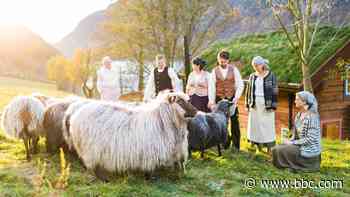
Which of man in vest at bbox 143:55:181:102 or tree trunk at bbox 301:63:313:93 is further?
tree trunk at bbox 301:63:313:93

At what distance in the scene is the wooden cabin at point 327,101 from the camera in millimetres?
12046

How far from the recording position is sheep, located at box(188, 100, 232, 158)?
5.80 metres

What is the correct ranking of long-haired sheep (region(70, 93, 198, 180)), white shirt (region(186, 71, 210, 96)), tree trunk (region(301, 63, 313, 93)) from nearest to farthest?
long-haired sheep (region(70, 93, 198, 180)) < white shirt (region(186, 71, 210, 96)) < tree trunk (region(301, 63, 313, 93))

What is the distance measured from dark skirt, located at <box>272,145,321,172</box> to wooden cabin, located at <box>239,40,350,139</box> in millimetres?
6214

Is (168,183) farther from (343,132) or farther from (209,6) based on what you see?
(209,6)

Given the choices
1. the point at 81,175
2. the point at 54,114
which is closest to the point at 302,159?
the point at 81,175

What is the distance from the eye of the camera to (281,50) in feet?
44.1

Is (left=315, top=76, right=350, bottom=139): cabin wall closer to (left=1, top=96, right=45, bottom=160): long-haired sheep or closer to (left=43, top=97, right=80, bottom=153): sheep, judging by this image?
(left=43, top=97, right=80, bottom=153): sheep

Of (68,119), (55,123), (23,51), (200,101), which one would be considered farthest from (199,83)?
(23,51)

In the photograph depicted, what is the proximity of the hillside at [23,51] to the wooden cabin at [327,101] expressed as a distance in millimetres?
40238

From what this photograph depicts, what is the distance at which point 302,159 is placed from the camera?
5.66 metres

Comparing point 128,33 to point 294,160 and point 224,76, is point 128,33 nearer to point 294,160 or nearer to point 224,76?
point 224,76

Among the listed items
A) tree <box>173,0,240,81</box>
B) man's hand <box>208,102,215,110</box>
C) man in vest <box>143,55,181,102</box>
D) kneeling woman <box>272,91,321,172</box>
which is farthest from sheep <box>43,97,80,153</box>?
tree <box>173,0,240,81</box>

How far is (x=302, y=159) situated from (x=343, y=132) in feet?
29.6
